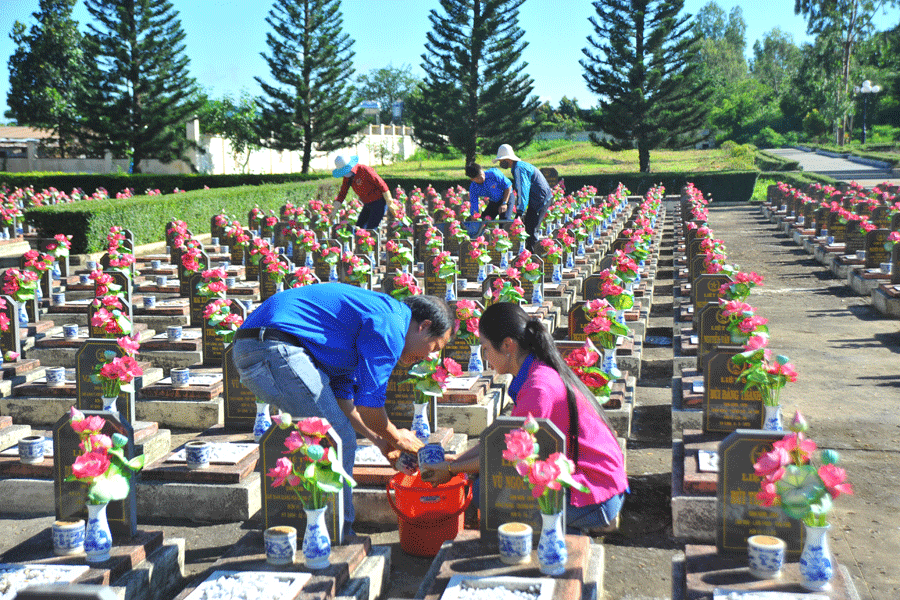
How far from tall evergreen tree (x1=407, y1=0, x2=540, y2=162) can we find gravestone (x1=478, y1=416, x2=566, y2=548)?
3567cm

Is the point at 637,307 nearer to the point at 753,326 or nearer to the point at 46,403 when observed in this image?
the point at 753,326

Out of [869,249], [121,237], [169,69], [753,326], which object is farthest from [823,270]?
[169,69]

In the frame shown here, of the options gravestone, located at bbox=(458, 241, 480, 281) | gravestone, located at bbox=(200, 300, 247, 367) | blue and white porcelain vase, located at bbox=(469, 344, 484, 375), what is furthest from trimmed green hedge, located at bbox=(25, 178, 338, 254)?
blue and white porcelain vase, located at bbox=(469, 344, 484, 375)

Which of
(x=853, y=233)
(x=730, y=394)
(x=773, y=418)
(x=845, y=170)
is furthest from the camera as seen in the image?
(x=845, y=170)

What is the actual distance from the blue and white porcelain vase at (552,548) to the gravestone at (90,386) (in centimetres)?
341

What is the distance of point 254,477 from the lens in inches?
203

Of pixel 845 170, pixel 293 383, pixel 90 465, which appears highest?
pixel 845 170

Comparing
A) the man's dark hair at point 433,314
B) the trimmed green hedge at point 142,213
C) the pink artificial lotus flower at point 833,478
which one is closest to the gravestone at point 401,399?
the man's dark hair at point 433,314

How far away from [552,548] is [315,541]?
0.99 metres

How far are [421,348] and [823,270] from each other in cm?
1203

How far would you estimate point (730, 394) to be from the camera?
5082 millimetres

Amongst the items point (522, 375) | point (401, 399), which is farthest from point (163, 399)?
point (522, 375)

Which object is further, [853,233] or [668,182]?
[668,182]

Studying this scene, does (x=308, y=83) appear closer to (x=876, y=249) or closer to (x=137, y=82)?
(x=137, y=82)
